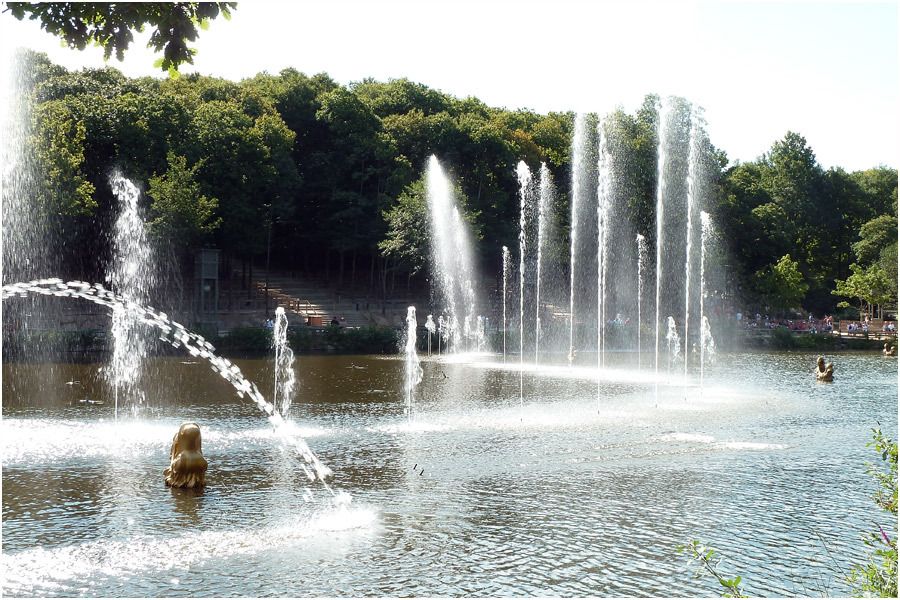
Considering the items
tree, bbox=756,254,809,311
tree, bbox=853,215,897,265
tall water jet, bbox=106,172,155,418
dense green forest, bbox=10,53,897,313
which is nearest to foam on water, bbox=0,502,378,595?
tall water jet, bbox=106,172,155,418

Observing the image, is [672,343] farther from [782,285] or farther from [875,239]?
[875,239]

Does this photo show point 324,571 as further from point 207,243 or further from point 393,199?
point 393,199

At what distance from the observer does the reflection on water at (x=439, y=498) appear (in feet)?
30.5

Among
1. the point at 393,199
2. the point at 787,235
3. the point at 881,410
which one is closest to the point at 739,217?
the point at 787,235

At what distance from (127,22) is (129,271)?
38.8 m

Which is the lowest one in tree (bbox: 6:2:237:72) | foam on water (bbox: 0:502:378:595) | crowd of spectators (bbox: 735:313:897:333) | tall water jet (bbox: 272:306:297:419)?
foam on water (bbox: 0:502:378:595)

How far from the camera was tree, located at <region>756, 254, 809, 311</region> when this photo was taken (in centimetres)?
5559

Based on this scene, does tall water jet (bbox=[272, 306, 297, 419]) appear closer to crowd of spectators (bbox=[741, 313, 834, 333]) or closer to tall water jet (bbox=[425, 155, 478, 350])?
tall water jet (bbox=[425, 155, 478, 350])

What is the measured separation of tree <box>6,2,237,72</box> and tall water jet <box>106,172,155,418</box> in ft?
80.9

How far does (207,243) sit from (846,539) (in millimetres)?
39155

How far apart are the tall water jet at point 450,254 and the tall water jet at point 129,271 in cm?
1448

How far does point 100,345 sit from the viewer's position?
3425 centimetres

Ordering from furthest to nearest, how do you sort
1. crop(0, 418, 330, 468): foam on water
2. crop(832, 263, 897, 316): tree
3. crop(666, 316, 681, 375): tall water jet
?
crop(832, 263, 897, 316): tree, crop(666, 316, 681, 375): tall water jet, crop(0, 418, 330, 468): foam on water

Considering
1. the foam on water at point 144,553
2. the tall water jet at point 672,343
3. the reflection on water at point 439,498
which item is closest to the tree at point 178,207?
the reflection on water at point 439,498
